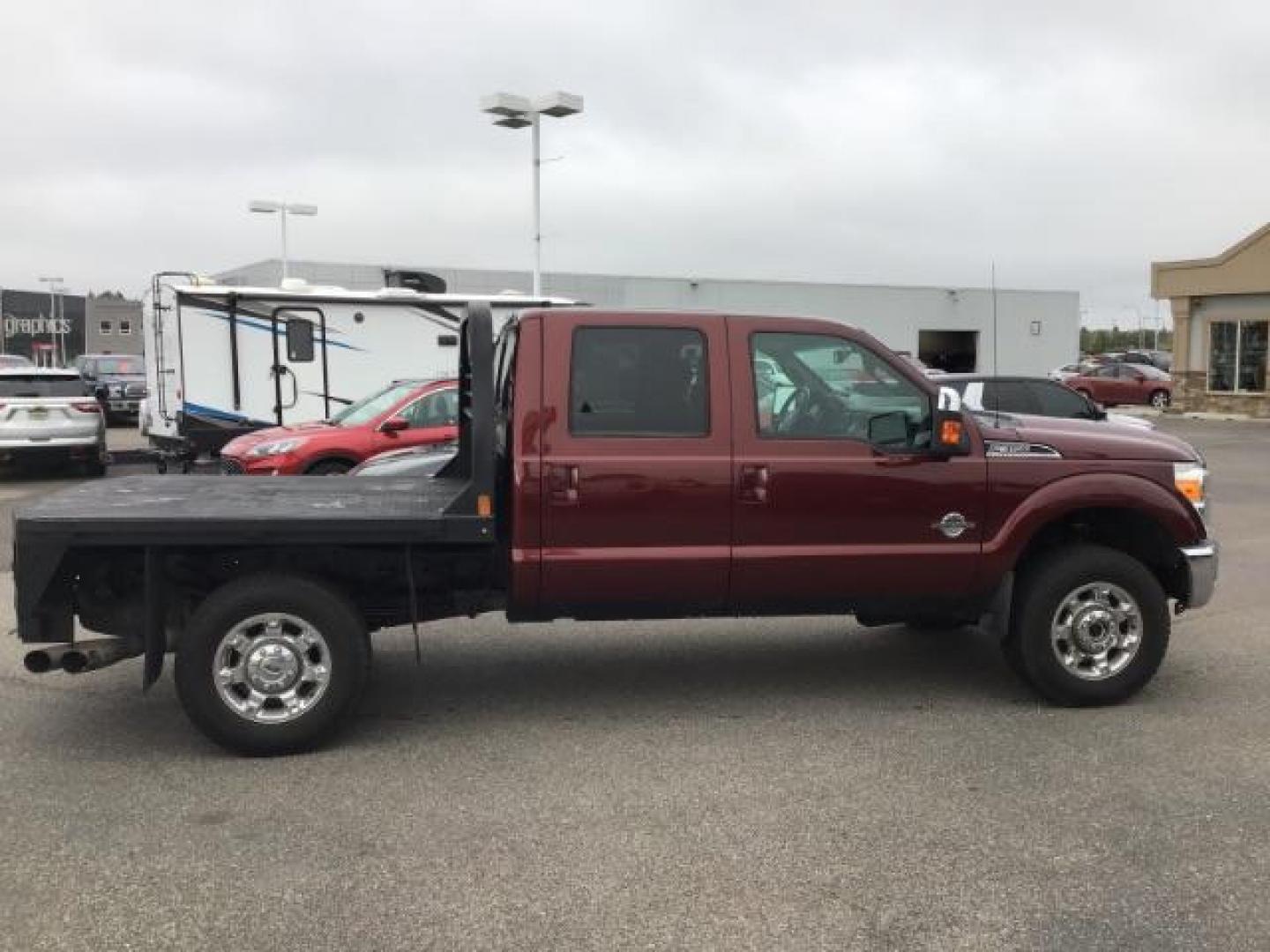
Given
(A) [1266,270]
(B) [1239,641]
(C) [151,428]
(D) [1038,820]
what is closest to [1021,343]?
(A) [1266,270]

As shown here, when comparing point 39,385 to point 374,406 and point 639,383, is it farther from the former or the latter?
point 639,383

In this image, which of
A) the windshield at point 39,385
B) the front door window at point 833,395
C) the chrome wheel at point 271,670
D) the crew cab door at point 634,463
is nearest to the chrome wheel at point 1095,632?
the front door window at point 833,395

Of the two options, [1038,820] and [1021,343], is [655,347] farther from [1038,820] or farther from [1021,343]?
[1021,343]

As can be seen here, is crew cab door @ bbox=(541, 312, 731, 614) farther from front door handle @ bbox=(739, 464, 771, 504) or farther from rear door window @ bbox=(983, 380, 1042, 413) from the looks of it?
rear door window @ bbox=(983, 380, 1042, 413)

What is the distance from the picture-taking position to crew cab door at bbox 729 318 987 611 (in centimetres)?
529

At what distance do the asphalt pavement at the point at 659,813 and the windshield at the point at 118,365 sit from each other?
25.6m

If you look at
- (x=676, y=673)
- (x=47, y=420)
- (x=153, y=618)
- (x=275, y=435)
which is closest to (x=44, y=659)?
(x=153, y=618)

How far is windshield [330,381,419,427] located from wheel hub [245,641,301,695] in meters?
7.24

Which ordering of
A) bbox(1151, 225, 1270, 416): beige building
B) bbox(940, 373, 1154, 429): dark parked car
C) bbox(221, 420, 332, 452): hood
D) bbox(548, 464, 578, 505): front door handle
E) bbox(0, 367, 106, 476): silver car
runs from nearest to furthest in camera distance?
bbox(548, 464, 578, 505): front door handle
bbox(221, 420, 332, 452): hood
bbox(940, 373, 1154, 429): dark parked car
bbox(0, 367, 106, 476): silver car
bbox(1151, 225, 1270, 416): beige building

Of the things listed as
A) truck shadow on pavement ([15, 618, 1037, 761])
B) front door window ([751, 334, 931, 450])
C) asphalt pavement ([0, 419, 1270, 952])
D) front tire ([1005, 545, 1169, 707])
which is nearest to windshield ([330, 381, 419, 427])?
truck shadow on pavement ([15, 618, 1037, 761])

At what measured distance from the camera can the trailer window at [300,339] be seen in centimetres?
1500

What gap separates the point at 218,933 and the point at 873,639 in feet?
15.0

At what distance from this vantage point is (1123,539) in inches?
235

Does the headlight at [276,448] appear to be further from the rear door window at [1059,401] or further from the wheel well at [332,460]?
the rear door window at [1059,401]
